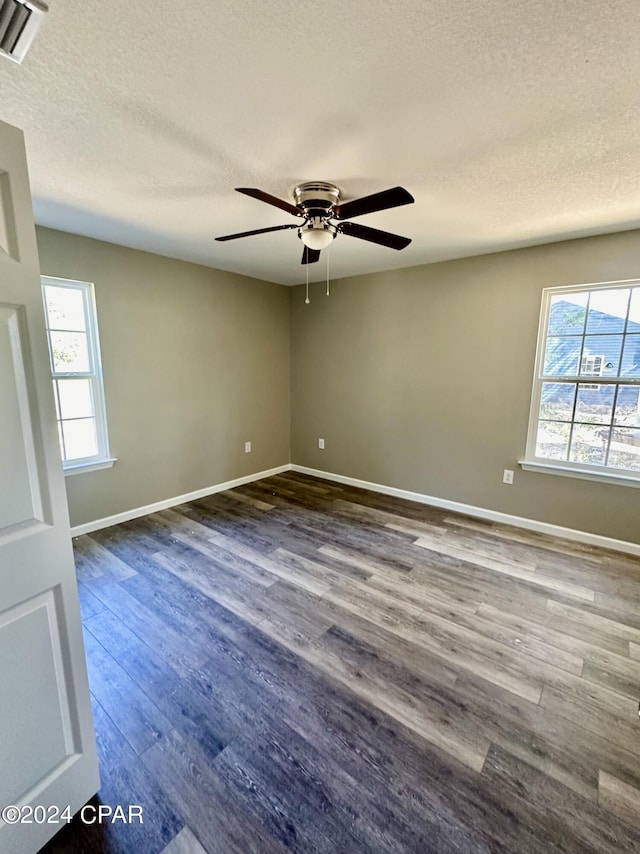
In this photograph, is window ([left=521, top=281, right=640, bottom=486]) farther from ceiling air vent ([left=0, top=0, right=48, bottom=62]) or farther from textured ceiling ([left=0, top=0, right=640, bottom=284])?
ceiling air vent ([left=0, top=0, right=48, bottom=62])

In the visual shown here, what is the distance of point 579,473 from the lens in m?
2.92

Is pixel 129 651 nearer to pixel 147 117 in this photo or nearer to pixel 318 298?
pixel 147 117

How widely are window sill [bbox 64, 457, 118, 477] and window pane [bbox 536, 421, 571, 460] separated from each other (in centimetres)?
370

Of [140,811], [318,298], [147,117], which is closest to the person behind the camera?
[140,811]

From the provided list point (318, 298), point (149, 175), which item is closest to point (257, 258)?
point (318, 298)

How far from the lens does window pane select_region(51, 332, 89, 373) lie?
2799 millimetres

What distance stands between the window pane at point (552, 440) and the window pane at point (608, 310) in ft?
2.56

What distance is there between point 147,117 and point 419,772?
2.69 meters

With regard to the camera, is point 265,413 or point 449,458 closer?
point 449,458

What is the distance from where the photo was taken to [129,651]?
1831mm

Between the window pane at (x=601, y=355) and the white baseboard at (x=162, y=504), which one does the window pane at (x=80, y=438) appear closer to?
the white baseboard at (x=162, y=504)

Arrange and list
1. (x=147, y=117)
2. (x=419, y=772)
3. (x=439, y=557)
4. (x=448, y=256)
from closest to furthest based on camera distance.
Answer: (x=419, y=772)
(x=147, y=117)
(x=439, y=557)
(x=448, y=256)

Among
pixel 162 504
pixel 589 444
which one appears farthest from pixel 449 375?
pixel 162 504

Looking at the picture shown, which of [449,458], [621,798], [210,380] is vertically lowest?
[621,798]
